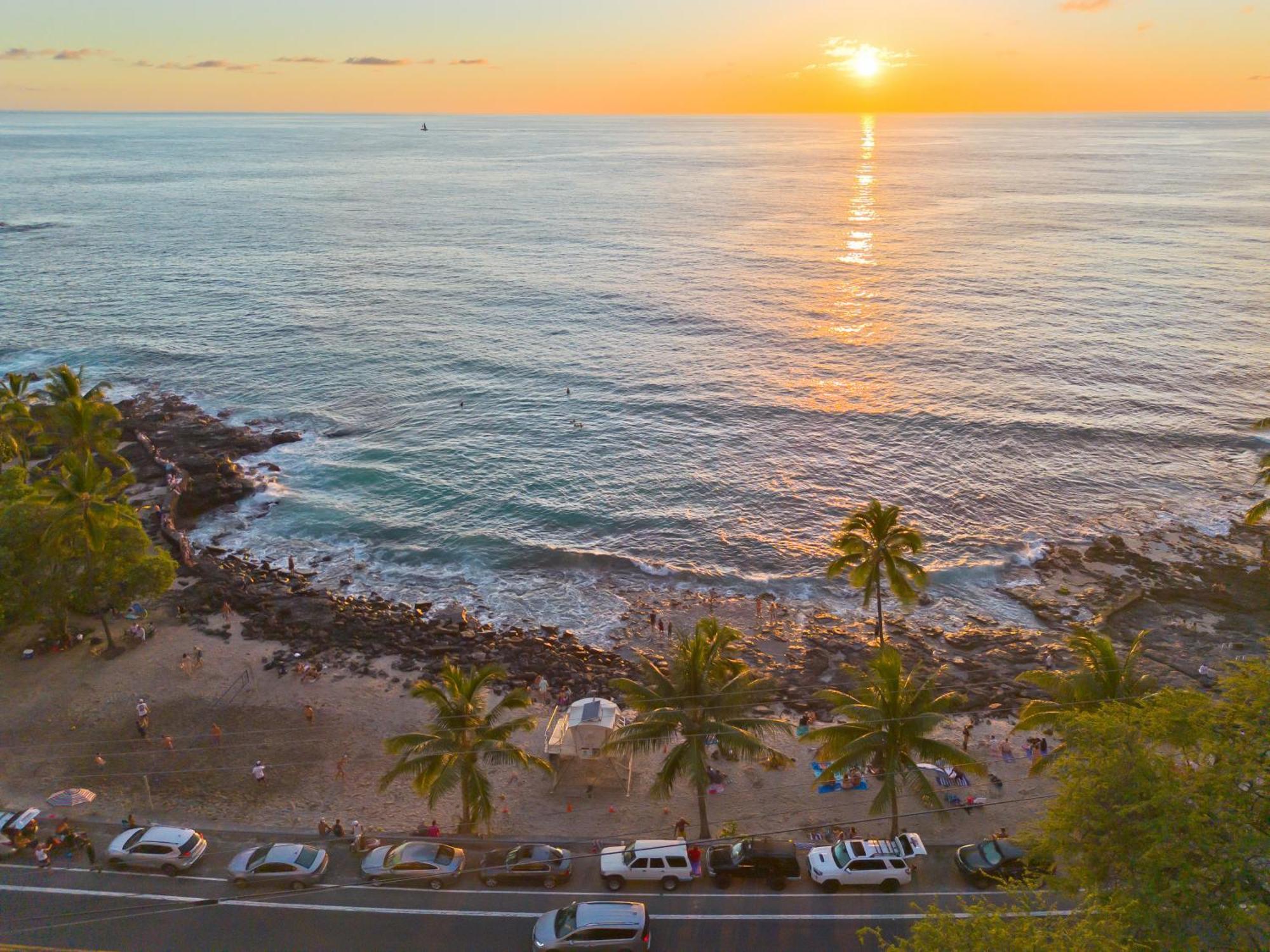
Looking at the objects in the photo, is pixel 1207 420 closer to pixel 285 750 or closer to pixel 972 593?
pixel 972 593

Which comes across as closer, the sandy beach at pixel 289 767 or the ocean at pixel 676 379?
the sandy beach at pixel 289 767

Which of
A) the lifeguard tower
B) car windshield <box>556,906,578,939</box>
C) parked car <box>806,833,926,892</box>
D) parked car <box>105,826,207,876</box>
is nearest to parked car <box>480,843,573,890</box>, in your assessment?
car windshield <box>556,906,578,939</box>

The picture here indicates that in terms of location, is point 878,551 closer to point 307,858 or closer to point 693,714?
point 693,714

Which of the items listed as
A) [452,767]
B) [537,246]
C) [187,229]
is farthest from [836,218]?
[452,767]

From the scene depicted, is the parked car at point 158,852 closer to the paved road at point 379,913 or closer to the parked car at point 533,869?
the paved road at point 379,913

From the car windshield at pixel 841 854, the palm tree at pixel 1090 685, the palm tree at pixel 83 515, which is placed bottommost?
the car windshield at pixel 841 854

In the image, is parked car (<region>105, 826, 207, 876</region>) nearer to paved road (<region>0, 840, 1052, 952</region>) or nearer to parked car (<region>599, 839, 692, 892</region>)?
paved road (<region>0, 840, 1052, 952</region>)

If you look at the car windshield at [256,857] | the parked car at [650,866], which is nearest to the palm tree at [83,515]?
the car windshield at [256,857]
